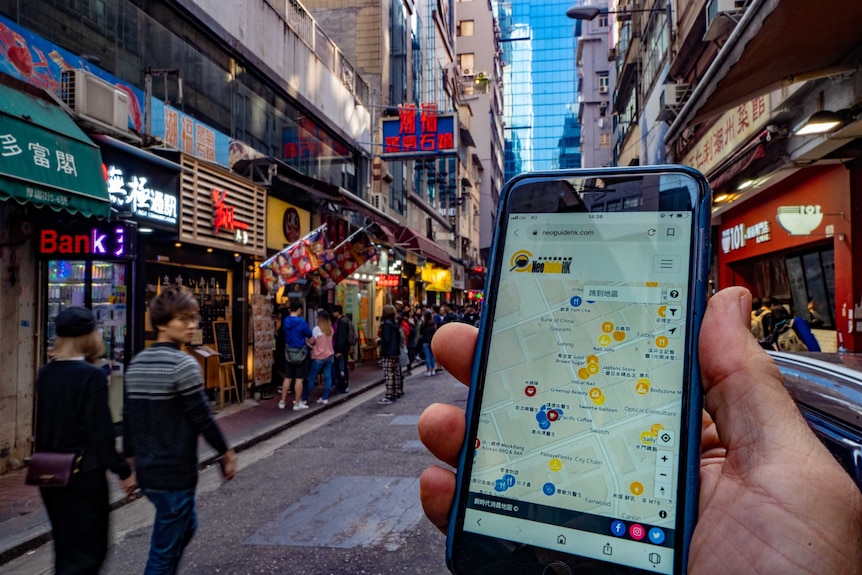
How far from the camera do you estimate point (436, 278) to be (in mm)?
32562

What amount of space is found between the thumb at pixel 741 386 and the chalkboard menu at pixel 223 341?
11.1 m

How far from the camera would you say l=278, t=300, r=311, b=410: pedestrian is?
36.8 feet

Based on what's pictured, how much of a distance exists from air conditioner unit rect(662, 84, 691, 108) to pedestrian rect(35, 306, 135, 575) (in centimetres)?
1485

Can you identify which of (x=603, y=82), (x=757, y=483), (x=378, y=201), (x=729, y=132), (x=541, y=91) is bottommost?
(x=757, y=483)

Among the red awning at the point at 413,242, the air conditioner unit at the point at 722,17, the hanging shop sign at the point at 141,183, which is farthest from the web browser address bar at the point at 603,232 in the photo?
the red awning at the point at 413,242

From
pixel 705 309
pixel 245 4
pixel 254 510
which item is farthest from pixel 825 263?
pixel 245 4

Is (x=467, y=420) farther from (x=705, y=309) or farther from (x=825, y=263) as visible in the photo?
(x=825, y=263)

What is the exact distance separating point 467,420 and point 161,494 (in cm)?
265

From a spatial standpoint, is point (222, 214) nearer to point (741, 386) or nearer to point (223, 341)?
point (223, 341)

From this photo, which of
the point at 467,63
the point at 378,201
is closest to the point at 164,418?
the point at 378,201

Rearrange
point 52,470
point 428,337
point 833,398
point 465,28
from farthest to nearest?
point 465,28, point 428,337, point 52,470, point 833,398

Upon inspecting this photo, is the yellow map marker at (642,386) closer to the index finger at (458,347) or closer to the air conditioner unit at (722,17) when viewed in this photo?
the index finger at (458,347)

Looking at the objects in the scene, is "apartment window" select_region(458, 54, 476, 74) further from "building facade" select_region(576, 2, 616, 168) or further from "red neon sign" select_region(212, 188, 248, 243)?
"red neon sign" select_region(212, 188, 248, 243)

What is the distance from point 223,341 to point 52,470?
8.65 metres
